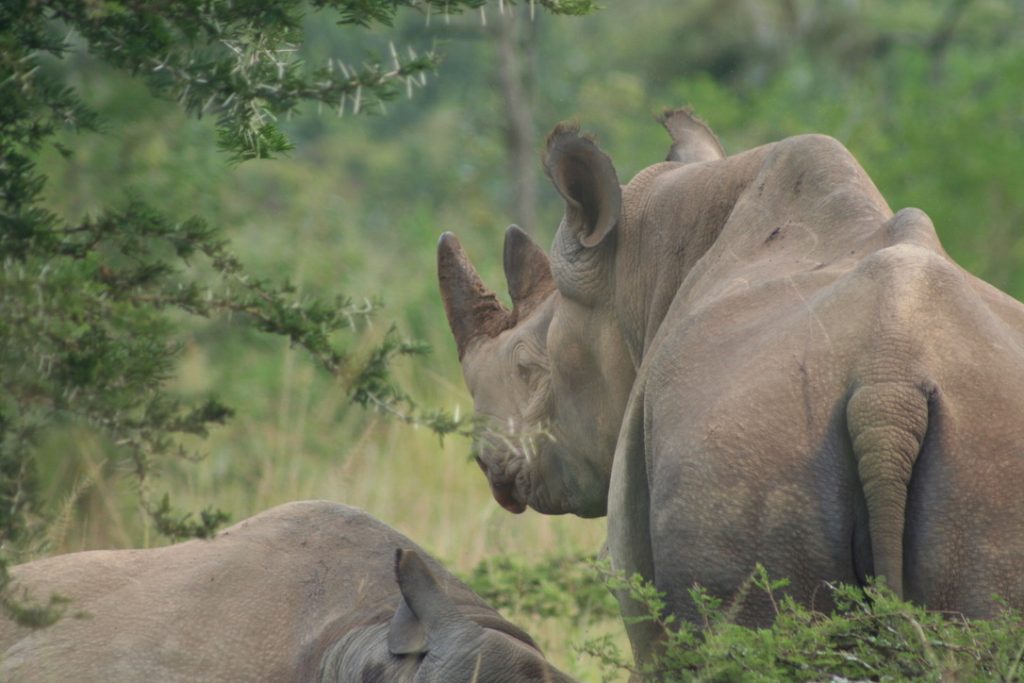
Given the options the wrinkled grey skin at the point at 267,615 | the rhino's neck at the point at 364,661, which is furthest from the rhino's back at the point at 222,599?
the rhino's neck at the point at 364,661

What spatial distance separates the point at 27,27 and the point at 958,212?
10.4 meters

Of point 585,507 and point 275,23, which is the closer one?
point 275,23

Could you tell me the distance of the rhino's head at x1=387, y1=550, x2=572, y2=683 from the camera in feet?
14.3

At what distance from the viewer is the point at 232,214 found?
13.2 meters

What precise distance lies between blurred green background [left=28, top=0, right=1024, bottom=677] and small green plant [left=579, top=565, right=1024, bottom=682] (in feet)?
6.62

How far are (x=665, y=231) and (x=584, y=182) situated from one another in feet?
1.02

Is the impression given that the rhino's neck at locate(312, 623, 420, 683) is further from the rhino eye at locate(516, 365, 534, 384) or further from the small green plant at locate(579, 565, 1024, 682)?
the rhino eye at locate(516, 365, 534, 384)

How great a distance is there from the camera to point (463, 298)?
21.0ft

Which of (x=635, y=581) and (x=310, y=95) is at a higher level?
(x=310, y=95)

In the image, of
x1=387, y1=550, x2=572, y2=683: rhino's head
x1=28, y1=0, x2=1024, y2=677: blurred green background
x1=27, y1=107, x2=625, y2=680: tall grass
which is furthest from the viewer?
x1=28, y1=0, x2=1024, y2=677: blurred green background

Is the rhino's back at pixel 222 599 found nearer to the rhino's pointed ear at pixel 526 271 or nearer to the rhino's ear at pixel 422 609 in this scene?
A: the rhino's ear at pixel 422 609

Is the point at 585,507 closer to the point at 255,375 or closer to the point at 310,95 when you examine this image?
the point at 310,95

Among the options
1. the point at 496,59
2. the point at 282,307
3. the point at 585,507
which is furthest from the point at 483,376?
the point at 496,59

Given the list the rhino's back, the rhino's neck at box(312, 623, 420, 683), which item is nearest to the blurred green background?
the rhino's back
